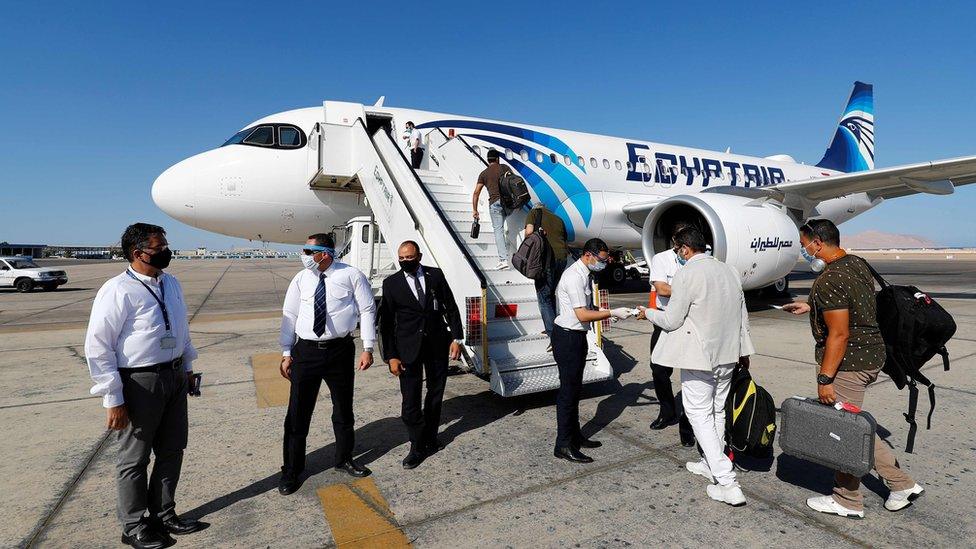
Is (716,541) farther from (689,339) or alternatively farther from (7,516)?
(7,516)

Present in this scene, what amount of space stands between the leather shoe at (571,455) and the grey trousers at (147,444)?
251 cm

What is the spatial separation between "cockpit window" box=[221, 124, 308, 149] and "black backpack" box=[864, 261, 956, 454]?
978 centimetres

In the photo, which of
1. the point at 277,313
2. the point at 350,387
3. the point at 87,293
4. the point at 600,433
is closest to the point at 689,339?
the point at 600,433

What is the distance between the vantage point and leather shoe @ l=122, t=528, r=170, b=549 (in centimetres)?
264

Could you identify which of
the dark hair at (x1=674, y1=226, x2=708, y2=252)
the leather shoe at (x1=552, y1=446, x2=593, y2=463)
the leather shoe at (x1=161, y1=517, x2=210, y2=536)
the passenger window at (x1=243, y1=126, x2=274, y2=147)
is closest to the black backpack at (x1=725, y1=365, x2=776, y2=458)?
the dark hair at (x1=674, y1=226, x2=708, y2=252)

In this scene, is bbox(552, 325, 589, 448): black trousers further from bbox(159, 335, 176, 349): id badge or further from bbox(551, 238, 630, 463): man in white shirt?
bbox(159, 335, 176, 349): id badge

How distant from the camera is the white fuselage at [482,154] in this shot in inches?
384

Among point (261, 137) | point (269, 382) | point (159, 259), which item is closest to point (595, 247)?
point (159, 259)

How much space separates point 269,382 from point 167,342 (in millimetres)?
3290

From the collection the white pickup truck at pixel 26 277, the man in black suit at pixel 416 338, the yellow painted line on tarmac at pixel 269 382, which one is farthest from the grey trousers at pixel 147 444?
the white pickup truck at pixel 26 277

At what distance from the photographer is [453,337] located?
161 inches

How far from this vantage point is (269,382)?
19.2ft

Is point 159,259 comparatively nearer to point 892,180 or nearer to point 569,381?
point 569,381

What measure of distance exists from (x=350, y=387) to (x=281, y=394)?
221 centimetres
